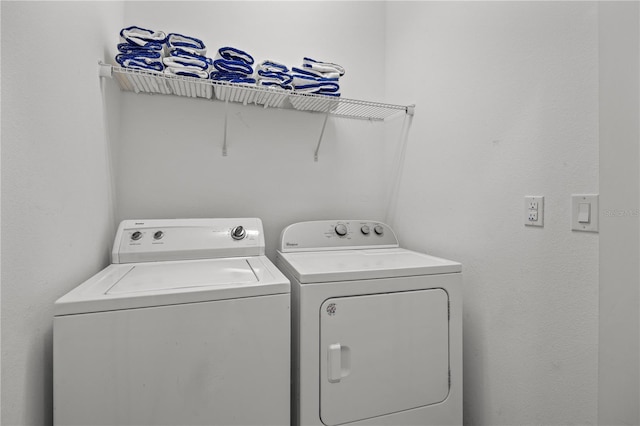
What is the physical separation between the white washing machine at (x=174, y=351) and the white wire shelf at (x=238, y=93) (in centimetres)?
90

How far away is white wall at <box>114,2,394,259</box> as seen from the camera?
1.62m

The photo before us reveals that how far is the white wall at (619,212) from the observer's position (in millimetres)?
810

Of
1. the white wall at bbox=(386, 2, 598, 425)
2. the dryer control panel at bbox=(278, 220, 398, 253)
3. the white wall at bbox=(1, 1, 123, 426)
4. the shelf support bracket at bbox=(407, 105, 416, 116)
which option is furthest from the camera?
the shelf support bracket at bbox=(407, 105, 416, 116)

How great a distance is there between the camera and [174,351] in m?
0.89

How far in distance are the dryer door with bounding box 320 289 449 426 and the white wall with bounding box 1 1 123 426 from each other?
0.85 meters

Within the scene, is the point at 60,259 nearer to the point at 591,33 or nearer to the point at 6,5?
the point at 6,5

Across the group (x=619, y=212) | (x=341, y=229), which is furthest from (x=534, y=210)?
(x=341, y=229)

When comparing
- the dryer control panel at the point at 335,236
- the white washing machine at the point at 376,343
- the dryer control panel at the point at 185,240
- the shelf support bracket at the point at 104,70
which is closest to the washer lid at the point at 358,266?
the white washing machine at the point at 376,343

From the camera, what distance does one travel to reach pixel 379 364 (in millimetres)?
1125

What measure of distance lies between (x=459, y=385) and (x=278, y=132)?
161 centimetres

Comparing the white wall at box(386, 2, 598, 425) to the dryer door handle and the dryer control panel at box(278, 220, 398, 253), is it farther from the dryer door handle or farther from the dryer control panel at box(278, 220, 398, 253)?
the dryer door handle

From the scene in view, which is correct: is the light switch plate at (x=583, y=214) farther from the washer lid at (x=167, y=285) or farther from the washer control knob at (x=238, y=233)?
the washer control knob at (x=238, y=233)

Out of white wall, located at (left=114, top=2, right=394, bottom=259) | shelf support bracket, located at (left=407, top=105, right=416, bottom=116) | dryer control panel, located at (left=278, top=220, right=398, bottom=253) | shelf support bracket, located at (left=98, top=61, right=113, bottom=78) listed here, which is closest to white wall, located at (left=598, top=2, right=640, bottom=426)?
shelf support bracket, located at (left=407, top=105, right=416, bottom=116)

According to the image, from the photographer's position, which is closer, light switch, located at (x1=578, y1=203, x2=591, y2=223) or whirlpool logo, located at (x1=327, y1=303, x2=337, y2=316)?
light switch, located at (x1=578, y1=203, x2=591, y2=223)
